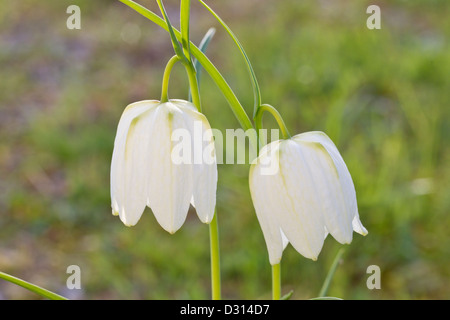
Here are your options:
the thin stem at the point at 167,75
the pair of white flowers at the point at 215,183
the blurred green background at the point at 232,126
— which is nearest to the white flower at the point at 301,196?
the pair of white flowers at the point at 215,183

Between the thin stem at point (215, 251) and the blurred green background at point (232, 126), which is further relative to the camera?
the blurred green background at point (232, 126)

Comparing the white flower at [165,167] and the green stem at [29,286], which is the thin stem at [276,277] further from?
the green stem at [29,286]

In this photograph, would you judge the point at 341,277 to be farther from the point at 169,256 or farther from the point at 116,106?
the point at 116,106

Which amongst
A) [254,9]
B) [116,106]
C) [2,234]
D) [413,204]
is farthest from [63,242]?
[254,9]

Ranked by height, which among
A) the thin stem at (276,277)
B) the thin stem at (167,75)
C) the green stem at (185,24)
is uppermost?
the green stem at (185,24)

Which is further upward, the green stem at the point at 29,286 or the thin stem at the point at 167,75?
the thin stem at the point at 167,75

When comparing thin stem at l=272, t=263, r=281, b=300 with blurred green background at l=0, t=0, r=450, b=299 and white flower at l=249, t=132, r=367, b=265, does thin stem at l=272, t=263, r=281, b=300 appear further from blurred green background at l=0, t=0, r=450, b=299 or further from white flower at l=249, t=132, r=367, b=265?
blurred green background at l=0, t=0, r=450, b=299

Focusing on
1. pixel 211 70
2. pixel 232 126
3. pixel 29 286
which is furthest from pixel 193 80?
pixel 232 126
